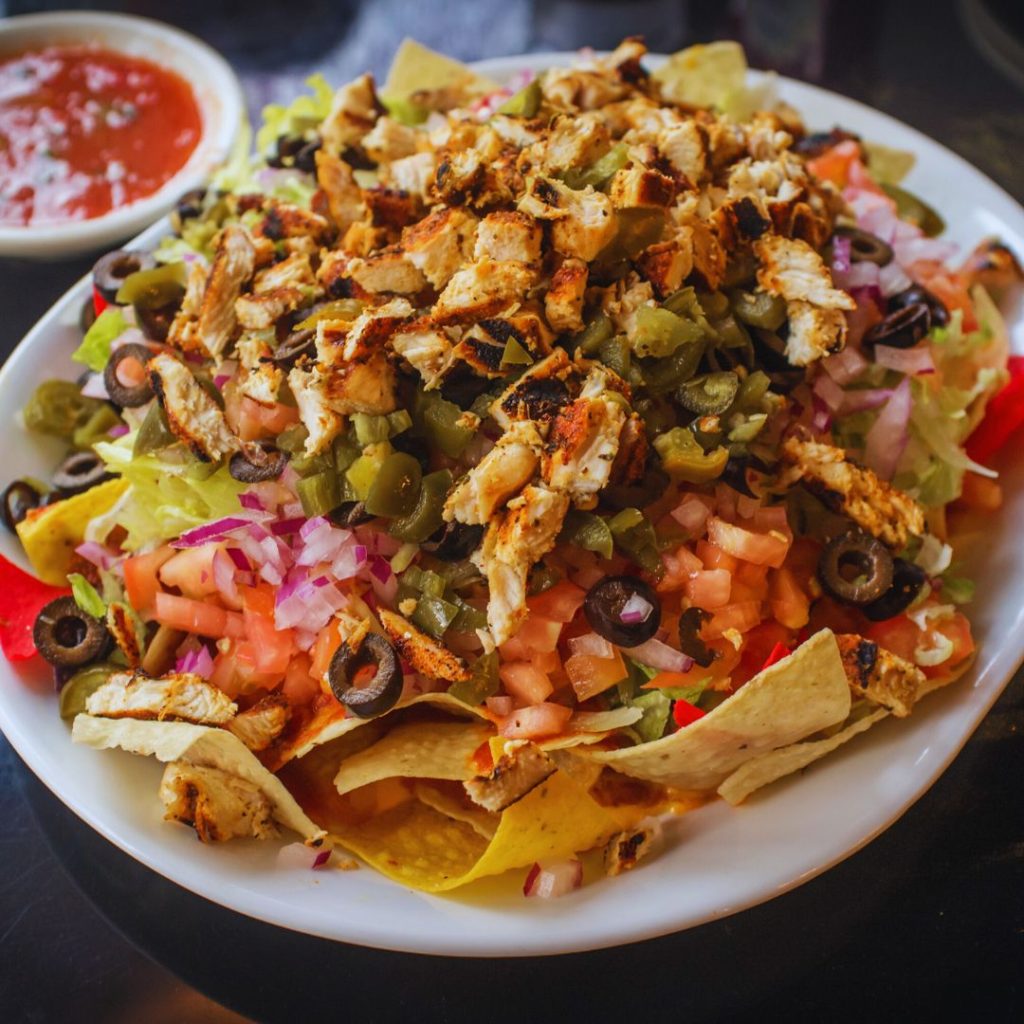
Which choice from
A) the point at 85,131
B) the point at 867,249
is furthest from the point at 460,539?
the point at 85,131

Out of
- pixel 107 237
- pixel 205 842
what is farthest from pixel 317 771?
pixel 107 237

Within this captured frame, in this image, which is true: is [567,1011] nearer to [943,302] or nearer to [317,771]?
[317,771]

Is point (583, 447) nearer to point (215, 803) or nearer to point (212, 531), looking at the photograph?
point (212, 531)

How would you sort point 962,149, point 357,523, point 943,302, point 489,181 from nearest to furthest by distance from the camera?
point 357,523 → point 489,181 → point 943,302 → point 962,149

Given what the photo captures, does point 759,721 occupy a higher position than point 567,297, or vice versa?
point 567,297

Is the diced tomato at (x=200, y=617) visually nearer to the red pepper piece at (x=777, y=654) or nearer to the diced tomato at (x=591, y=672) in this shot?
the diced tomato at (x=591, y=672)

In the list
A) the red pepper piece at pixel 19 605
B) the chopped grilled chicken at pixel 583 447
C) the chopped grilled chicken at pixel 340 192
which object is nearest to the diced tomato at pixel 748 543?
the chopped grilled chicken at pixel 583 447
